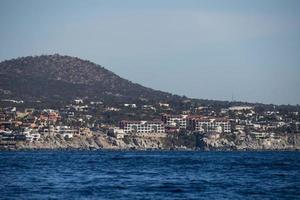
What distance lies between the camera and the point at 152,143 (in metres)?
192

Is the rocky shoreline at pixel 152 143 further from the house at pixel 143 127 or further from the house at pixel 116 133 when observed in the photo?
the house at pixel 143 127

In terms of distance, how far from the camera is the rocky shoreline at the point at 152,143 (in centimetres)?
18212

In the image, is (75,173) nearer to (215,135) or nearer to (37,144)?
(37,144)

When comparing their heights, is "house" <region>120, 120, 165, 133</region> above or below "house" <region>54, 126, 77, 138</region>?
above

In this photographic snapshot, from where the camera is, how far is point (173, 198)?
1715 inches

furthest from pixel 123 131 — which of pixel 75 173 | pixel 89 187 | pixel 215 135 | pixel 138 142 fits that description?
pixel 89 187

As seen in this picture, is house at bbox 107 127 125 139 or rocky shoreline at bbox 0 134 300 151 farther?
house at bbox 107 127 125 139

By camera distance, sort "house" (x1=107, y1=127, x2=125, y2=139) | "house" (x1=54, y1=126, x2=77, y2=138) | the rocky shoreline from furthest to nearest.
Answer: "house" (x1=107, y1=127, x2=125, y2=139)
"house" (x1=54, y1=126, x2=77, y2=138)
the rocky shoreline

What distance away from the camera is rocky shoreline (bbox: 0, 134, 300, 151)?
598 feet

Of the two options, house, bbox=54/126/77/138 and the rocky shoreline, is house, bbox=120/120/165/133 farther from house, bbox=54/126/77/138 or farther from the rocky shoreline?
house, bbox=54/126/77/138

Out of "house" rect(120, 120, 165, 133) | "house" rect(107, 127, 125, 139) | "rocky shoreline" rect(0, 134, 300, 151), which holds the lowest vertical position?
"rocky shoreline" rect(0, 134, 300, 151)

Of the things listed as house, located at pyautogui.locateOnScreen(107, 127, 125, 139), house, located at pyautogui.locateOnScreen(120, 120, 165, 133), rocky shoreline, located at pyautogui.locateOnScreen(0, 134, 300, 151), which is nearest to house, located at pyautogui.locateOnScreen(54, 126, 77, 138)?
rocky shoreline, located at pyautogui.locateOnScreen(0, 134, 300, 151)

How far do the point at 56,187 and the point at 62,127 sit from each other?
139 meters

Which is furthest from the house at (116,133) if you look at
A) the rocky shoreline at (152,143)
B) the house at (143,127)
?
the house at (143,127)
